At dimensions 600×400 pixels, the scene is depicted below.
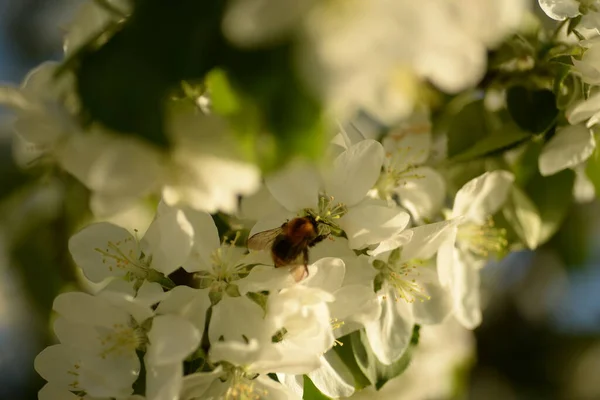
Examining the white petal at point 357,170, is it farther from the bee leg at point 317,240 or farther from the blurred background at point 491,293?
the blurred background at point 491,293

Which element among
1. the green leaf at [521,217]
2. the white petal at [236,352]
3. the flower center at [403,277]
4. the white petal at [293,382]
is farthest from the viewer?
the green leaf at [521,217]

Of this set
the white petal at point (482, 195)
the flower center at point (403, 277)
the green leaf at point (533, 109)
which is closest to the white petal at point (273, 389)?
the flower center at point (403, 277)

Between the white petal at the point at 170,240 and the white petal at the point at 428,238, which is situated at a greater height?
the white petal at the point at 170,240

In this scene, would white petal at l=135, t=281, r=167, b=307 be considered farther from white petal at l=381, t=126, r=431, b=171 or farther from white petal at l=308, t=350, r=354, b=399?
white petal at l=381, t=126, r=431, b=171

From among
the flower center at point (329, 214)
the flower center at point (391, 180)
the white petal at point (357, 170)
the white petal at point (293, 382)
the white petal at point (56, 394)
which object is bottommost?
the white petal at point (293, 382)

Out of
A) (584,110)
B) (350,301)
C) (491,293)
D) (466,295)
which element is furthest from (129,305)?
(491,293)

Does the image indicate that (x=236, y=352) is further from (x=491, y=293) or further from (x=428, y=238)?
(x=491, y=293)

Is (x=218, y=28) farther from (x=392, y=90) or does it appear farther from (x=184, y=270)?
(x=184, y=270)

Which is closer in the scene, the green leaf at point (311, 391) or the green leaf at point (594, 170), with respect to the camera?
the green leaf at point (311, 391)
